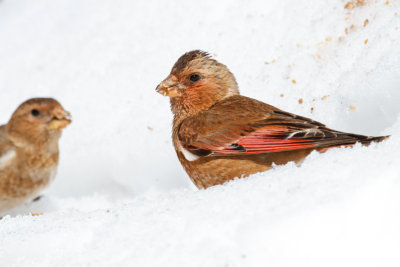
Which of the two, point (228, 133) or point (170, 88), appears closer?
point (228, 133)

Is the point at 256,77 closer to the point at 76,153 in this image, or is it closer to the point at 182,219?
the point at 76,153

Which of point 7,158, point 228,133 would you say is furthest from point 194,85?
point 7,158

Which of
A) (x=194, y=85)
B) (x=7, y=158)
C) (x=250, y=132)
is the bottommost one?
(x=250, y=132)

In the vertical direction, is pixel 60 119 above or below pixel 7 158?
above

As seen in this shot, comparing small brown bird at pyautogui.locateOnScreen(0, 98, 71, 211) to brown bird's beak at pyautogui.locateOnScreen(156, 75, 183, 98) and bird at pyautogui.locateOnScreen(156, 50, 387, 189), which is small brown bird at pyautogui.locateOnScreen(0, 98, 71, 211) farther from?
bird at pyautogui.locateOnScreen(156, 50, 387, 189)

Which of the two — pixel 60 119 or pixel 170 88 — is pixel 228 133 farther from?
pixel 60 119

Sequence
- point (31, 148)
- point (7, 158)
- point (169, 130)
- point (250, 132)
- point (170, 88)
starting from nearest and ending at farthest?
1. point (250, 132)
2. point (170, 88)
3. point (7, 158)
4. point (31, 148)
5. point (169, 130)

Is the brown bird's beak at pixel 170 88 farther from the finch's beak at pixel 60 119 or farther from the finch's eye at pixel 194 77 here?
the finch's beak at pixel 60 119

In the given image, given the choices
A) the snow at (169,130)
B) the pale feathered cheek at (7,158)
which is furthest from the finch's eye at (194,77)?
the pale feathered cheek at (7,158)

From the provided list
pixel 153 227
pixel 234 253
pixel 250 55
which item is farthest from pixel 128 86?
pixel 234 253
